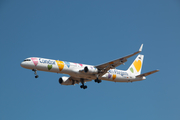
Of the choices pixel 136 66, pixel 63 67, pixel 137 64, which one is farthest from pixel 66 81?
pixel 137 64

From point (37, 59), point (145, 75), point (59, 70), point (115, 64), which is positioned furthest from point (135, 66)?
point (37, 59)

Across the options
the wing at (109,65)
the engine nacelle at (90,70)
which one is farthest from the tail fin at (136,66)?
the engine nacelle at (90,70)

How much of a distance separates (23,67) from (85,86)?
13710 millimetres

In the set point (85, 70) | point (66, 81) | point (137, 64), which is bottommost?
point (85, 70)

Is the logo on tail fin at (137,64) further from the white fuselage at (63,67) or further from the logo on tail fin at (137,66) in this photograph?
the white fuselage at (63,67)

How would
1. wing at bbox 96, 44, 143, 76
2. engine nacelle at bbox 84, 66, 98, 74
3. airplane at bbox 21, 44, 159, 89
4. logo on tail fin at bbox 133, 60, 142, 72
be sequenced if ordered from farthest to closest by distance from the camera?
1. logo on tail fin at bbox 133, 60, 142, 72
2. engine nacelle at bbox 84, 66, 98, 74
3. wing at bbox 96, 44, 143, 76
4. airplane at bbox 21, 44, 159, 89

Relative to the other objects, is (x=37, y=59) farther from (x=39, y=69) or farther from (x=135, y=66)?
(x=135, y=66)

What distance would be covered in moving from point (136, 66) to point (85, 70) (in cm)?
1456

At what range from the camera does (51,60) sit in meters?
40.5

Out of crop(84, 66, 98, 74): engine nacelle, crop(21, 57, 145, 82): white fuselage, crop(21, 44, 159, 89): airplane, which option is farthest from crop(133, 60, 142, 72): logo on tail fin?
crop(84, 66, 98, 74): engine nacelle

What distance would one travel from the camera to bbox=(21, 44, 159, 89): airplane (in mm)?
39375

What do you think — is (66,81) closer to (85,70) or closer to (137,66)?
(85,70)

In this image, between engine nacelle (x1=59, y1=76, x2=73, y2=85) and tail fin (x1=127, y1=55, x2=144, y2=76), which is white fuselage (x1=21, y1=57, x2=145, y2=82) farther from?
engine nacelle (x1=59, y1=76, x2=73, y2=85)

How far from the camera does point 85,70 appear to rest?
41.7 m
